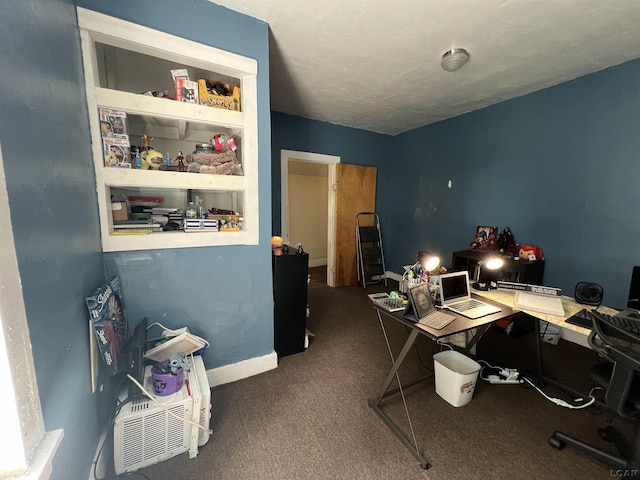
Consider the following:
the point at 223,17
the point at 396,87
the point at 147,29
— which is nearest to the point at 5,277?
the point at 147,29

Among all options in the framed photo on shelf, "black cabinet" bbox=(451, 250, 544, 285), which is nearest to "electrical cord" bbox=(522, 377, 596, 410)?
"black cabinet" bbox=(451, 250, 544, 285)

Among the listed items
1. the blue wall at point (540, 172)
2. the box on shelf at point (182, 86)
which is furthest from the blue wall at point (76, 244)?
the blue wall at point (540, 172)

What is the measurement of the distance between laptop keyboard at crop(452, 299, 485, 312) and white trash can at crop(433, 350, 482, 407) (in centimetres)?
42

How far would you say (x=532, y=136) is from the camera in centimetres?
257

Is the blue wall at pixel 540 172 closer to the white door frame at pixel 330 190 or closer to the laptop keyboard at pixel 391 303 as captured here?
the white door frame at pixel 330 190

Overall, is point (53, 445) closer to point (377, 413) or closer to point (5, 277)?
point (5, 277)

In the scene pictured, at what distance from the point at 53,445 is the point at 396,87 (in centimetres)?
320

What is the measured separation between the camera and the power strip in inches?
73.2

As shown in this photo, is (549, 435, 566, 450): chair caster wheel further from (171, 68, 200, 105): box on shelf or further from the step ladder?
(171, 68, 200, 105): box on shelf

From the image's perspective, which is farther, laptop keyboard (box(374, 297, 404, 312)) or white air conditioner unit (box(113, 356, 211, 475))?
laptop keyboard (box(374, 297, 404, 312))

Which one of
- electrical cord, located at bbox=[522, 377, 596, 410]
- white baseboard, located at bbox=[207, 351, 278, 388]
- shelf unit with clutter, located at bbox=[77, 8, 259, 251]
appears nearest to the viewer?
shelf unit with clutter, located at bbox=[77, 8, 259, 251]

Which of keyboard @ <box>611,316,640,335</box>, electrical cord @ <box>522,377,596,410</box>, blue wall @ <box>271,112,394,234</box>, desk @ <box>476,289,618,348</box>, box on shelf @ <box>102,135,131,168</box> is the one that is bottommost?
electrical cord @ <box>522,377,596,410</box>

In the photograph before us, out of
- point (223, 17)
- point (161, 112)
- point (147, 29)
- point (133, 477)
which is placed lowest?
point (133, 477)

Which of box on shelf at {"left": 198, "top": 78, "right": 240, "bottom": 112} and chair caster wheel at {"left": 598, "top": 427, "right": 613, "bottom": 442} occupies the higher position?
box on shelf at {"left": 198, "top": 78, "right": 240, "bottom": 112}
